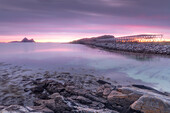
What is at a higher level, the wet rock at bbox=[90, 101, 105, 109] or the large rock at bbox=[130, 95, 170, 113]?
the large rock at bbox=[130, 95, 170, 113]

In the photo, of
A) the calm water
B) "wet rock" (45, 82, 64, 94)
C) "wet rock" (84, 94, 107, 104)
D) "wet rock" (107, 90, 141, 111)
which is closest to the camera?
"wet rock" (107, 90, 141, 111)

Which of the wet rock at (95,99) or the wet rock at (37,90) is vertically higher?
the wet rock at (95,99)

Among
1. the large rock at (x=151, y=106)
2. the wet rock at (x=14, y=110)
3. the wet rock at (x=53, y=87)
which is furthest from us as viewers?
the wet rock at (x=53, y=87)

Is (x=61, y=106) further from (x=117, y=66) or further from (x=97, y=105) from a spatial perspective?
(x=117, y=66)

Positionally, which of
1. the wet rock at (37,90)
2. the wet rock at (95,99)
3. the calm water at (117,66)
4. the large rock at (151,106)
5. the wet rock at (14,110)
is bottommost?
the calm water at (117,66)

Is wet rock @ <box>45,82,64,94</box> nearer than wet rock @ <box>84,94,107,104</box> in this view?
No

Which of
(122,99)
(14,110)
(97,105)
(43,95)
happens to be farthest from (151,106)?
(43,95)

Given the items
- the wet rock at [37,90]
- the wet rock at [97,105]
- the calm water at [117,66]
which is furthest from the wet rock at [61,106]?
the calm water at [117,66]

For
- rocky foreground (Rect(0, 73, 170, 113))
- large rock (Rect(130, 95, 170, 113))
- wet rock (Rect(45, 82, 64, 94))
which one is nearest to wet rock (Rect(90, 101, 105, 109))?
rocky foreground (Rect(0, 73, 170, 113))

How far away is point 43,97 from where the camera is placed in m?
9.26

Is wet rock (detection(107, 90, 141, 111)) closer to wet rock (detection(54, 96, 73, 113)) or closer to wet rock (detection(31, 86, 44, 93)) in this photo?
wet rock (detection(54, 96, 73, 113))

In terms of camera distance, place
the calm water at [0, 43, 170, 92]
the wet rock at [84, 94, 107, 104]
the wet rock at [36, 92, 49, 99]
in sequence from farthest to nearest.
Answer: the calm water at [0, 43, 170, 92]
the wet rock at [36, 92, 49, 99]
the wet rock at [84, 94, 107, 104]

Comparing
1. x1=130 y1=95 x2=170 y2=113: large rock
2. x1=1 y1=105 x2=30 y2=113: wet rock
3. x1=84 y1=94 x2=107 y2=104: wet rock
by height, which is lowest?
x1=84 y1=94 x2=107 y2=104: wet rock

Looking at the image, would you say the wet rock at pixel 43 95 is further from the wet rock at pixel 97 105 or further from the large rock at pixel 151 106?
the large rock at pixel 151 106
